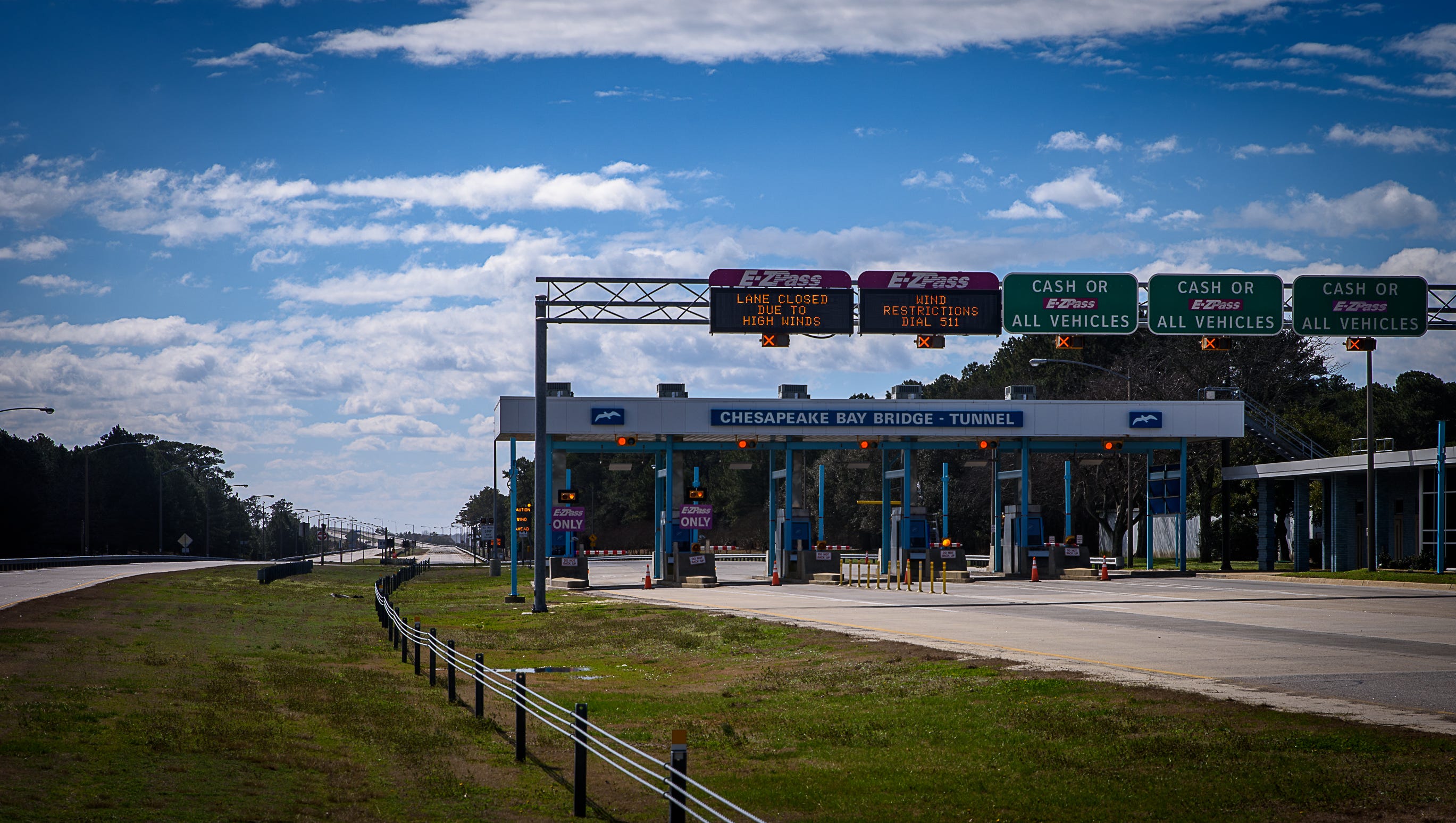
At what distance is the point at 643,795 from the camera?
1114 cm

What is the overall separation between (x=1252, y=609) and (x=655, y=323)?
14824 mm

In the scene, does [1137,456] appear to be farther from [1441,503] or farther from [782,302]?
[782,302]

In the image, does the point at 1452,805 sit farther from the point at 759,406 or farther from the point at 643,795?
the point at 759,406

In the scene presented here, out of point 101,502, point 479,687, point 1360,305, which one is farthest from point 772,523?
point 101,502

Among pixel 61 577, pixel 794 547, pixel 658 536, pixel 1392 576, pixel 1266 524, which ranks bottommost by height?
pixel 61 577

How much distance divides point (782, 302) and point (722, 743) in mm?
18595

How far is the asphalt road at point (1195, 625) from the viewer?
578 inches

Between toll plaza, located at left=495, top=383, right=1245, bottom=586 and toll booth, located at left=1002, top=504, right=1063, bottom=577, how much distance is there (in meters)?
0.05

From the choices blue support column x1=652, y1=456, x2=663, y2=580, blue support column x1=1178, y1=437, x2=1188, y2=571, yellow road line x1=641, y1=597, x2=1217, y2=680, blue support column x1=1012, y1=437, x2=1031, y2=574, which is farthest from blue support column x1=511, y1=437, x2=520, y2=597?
blue support column x1=1178, y1=437, x2=1188, y2=571

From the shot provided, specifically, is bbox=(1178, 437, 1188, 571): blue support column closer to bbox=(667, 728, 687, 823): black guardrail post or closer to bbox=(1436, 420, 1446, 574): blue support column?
bbox=(1436, 420, 1446, 574): blue support column

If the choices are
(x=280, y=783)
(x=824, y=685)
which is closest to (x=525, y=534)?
(x=824, y=685)

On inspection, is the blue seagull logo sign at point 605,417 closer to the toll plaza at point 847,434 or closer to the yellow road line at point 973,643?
the toll plaza at point 847,434

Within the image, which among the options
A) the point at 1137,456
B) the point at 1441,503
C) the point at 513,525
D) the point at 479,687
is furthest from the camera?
the point at 1137,456

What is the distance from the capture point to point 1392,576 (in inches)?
1452
